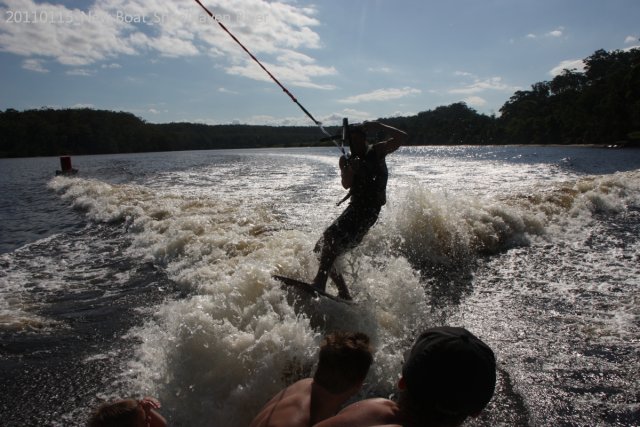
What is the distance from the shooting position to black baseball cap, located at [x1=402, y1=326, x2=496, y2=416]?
166 cm

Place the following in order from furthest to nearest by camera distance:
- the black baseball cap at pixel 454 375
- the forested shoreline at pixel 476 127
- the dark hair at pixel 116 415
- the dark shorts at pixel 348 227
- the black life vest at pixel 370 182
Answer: the forested shoreline at pixel 476 127 → the dark shorts at pixel 348 227 → the black life vest at pixel 370 182 → the dark hair at pixel 116 415 → the black baseball cap at pixel 454 375

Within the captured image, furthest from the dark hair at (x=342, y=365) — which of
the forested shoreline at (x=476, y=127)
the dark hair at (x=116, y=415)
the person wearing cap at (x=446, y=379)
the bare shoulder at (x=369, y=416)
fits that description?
the forested shoreline at (x=476, y=127)

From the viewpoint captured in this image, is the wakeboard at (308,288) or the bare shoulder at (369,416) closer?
the bare shoulder at (369,416)

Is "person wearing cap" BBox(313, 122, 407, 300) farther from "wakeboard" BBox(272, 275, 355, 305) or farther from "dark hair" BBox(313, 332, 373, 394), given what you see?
"dark hair" BBox(313, 332, 373, 394)

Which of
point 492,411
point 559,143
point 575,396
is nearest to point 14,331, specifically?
point 492,411

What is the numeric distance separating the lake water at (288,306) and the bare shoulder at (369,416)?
7.97ft

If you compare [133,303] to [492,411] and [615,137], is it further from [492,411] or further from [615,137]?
[615,137]

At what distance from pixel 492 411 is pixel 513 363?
0.96 metres

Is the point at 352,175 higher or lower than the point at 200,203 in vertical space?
higher

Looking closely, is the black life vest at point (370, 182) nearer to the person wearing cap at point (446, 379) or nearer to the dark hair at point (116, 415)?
the dark hair at point (116, 415)

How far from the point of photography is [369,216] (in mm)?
6242

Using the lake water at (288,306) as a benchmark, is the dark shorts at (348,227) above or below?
above

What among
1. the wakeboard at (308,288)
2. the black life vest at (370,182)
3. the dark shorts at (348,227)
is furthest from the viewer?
the dark shorts at (348,227)

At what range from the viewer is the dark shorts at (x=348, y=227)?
20.1 feet
